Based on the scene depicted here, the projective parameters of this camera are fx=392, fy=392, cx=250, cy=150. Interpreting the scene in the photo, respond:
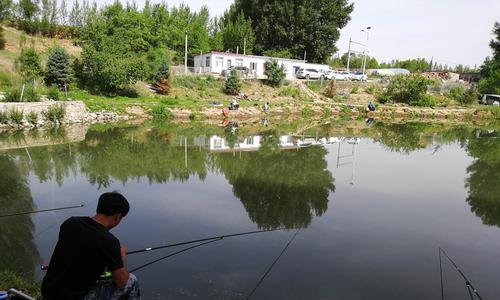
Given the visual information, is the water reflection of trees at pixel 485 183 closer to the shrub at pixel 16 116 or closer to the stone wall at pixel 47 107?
the shrub at pixel 16 116

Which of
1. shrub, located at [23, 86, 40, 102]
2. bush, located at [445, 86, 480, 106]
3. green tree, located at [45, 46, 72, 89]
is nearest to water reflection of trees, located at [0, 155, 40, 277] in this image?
shrub, located at [23, 86, 40, 102]

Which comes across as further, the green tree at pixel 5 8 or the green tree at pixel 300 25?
the green tree at pixel 300 25

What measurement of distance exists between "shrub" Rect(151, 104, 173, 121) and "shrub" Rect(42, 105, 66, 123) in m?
6.94

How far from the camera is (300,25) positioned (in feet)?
173

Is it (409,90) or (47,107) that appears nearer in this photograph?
(47,107)

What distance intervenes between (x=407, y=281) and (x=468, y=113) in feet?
135

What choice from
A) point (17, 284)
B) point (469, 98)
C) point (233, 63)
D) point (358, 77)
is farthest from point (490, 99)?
point (17, 284)

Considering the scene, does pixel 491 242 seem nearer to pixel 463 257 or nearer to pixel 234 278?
pixel 463 257

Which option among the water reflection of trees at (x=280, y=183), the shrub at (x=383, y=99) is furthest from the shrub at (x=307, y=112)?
the water reflection of trees at (x=280, y=183)

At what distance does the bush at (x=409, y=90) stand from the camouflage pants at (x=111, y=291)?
4432cm

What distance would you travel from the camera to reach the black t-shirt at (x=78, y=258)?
3.25 meters

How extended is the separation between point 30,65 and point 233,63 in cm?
2155

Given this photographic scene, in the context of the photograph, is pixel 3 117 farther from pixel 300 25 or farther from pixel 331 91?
pixel 300 25

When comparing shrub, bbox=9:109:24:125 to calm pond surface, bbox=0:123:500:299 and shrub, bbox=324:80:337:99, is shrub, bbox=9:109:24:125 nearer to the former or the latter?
calm pond surface, bbox=0:123:500:299
